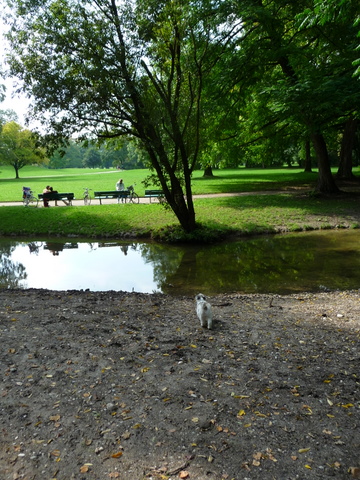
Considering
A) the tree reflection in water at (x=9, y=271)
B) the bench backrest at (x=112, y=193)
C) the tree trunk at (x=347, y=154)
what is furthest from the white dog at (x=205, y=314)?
the tree trunk at (x=347, y=154)

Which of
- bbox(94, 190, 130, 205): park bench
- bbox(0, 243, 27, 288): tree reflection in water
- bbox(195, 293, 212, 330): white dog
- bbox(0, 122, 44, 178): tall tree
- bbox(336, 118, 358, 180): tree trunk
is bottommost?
bbox(0, 243, 27, 288): tree reflection in water

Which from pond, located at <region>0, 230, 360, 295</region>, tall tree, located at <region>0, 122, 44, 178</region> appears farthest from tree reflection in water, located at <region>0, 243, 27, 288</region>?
tall tree, located at <region>0, 122, 44, 178</region>

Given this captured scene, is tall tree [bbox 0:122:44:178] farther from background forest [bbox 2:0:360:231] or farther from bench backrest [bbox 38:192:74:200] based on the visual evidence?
background forest [bbox 2:0:360:231]

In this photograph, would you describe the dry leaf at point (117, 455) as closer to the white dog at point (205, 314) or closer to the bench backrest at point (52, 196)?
the white dog at point (205, 314)

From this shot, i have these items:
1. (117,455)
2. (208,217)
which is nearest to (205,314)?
(117,455)

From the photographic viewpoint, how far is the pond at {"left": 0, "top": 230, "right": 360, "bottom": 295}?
426 inches

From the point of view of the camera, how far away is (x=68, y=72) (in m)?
13.2

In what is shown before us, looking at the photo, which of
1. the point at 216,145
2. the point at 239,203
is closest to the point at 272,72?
the point at 216,145

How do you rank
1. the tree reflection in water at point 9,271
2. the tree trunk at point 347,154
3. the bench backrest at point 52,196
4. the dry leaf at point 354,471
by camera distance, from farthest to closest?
1. the tree trunk at point 347,154
2. the bench backrest at point 52,196
3. the tree reflection in water at point 9,271
4. the dry leaf at point 354,471

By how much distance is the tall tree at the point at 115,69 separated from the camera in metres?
12.8

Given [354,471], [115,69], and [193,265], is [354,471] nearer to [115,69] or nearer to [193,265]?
[193,265]

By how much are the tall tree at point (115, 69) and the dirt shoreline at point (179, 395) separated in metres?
8.44

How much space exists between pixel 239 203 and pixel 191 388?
17.7m

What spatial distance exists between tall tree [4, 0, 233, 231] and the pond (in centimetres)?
352
